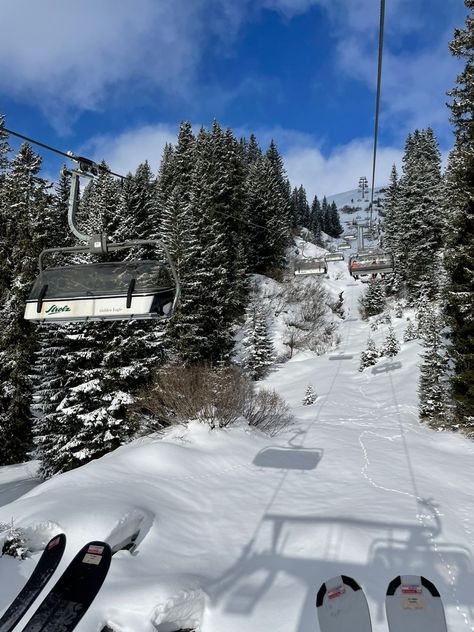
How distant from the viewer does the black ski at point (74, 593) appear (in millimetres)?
4352

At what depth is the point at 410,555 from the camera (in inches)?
261

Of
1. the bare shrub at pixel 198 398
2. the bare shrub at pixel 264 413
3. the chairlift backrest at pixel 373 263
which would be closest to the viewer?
the bare shrub at pixel 198 398

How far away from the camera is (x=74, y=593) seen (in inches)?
185

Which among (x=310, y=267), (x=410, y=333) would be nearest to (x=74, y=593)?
(x=310, y=267)

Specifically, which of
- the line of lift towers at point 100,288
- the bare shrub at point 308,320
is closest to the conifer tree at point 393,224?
the bare shrub at point 308,320

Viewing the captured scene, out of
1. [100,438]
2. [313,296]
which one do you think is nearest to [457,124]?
[100,438]

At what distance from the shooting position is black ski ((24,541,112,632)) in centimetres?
435

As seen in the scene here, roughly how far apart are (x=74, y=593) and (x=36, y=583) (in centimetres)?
67

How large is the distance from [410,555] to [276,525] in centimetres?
244

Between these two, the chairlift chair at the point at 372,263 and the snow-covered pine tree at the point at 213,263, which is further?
the snow-covered pine tree at the point at 213,263

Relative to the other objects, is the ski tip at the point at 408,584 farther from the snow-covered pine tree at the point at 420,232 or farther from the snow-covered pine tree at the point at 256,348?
the snow-covered pine tree at the point at 420,232

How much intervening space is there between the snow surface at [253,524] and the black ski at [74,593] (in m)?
0.21

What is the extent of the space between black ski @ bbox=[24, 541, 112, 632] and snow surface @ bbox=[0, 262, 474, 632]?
209mm

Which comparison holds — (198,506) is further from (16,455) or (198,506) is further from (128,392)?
(16,455)
